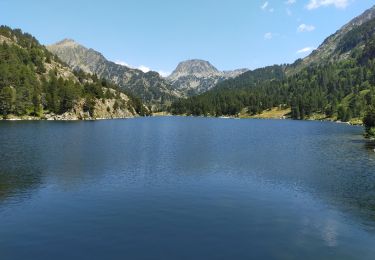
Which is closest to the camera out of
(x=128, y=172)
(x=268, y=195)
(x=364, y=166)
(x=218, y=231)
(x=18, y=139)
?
(x=218, y=231)

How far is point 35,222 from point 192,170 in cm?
4010

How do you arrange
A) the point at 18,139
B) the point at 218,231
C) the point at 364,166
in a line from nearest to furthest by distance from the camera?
1. the point at 218,231
2. the point at 364,166
3. the point at 18,139

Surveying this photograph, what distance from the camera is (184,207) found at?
1998 inches

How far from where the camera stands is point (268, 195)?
58.3m

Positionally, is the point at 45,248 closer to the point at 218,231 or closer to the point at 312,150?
the point at 218,231

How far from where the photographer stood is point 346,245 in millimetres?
37656

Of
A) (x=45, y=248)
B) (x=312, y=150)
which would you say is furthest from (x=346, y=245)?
(x=312, y=150)

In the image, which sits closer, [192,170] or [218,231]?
[218,231]

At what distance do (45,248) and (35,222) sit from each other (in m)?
8.80

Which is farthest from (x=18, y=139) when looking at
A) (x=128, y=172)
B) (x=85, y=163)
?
(x=128, y=172)

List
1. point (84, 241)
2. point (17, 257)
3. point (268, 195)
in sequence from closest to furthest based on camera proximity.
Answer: point (17, 257) < point (84, 241) < point (268, 195)

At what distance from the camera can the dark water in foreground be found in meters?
36.2

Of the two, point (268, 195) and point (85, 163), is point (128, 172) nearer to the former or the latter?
point (85, 163)

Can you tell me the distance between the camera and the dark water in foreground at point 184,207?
119ft
